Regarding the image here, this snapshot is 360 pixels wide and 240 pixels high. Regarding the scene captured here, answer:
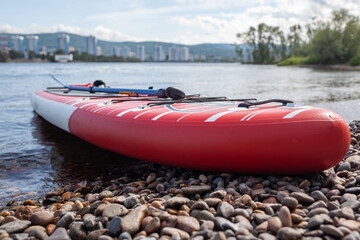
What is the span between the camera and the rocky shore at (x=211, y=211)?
6.84ft

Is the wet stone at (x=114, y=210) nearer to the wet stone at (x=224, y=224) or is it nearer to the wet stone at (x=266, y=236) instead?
the wet stone at (x=224, y=224)

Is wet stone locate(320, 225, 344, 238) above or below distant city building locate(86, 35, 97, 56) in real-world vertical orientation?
below

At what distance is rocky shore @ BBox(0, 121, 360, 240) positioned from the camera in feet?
6.84

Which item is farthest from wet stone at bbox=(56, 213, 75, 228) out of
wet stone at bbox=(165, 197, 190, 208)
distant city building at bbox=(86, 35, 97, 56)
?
distant city building at bbox=(86, 35, 97, 56)

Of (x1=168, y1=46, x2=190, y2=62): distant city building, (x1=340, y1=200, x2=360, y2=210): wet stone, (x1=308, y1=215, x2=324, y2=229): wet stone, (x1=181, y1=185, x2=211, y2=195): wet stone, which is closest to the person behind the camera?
(x1=308, y1=215, x2=324, y2=229): wet stone

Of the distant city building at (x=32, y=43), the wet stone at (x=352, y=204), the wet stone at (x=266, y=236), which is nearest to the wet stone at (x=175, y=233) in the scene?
the wet stone at (x=266, y=236)

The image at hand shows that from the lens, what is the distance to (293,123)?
9.29 ft

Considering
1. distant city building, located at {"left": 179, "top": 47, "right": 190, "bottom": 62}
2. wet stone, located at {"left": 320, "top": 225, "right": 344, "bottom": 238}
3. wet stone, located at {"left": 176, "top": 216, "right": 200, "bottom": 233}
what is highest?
distant city building, located at {"left": 179, "top": 47, "right": 190, "bottom": 62}

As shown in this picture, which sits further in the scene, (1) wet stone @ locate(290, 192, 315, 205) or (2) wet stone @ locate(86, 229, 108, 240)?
(1) wet stone @ locate(290, 192, 315, 205)

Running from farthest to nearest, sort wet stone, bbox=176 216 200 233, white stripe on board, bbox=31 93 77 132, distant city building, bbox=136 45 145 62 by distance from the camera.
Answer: distant city building, bbox=136 45 145 62
white stripe on board, bbox=31 93 77 132
wet stone, bbox=176 216 200 233

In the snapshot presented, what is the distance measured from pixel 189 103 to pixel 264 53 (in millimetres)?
73183

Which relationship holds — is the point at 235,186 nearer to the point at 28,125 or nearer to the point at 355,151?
the point at 355,151

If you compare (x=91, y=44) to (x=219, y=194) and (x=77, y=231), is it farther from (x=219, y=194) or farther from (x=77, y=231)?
(x=77, y=231)

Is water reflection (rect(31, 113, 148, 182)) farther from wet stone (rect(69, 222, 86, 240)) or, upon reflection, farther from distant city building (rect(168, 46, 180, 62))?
distant city building (rect(168, 46, 180, 62))
